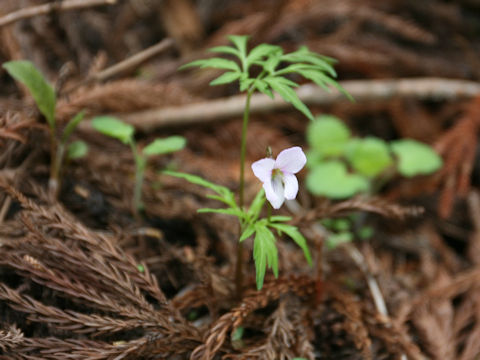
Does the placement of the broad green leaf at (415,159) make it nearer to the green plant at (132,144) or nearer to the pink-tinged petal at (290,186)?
the green plant at (132,144)

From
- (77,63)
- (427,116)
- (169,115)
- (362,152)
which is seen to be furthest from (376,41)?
(77,63)

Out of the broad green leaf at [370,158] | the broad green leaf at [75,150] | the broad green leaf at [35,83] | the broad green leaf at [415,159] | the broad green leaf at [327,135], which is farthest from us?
the broad green leaf at [327,135]

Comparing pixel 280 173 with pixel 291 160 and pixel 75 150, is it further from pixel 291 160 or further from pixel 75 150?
pixel 75 150

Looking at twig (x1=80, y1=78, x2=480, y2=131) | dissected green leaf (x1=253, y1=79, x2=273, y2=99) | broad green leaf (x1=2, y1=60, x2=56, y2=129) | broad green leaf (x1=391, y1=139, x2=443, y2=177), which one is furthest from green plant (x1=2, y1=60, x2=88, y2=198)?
broad green leaf (x1=391, y1=139, x2=443, y2=177)

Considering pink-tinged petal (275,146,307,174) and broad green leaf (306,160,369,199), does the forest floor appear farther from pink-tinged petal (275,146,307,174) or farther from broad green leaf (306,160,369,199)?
pink-tinged petal (275,146,307,174)

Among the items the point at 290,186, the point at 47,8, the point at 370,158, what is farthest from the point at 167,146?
the point at 370,158

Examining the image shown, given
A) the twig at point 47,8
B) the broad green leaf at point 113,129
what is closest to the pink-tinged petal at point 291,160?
the broad green leaf at point 113,129
